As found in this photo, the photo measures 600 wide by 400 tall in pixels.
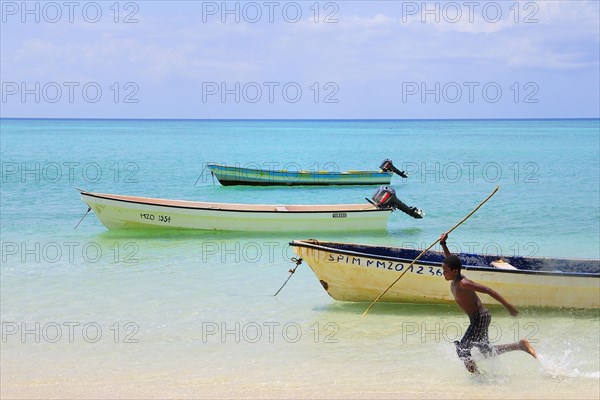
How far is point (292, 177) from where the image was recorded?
29781 millimetres

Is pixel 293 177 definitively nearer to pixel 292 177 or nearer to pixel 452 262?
pixel 292 177

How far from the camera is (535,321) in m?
10.3

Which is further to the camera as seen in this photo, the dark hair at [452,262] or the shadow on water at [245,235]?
the shadow on water at [245,235]

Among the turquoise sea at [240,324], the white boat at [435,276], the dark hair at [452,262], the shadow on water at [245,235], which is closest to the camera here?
the dark hair at [452,262]

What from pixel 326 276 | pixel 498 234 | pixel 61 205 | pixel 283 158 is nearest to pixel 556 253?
pixel 498 234

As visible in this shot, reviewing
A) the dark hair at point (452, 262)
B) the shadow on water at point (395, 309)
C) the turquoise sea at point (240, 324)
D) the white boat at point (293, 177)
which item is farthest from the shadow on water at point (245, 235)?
the white boat at point (293, 177)

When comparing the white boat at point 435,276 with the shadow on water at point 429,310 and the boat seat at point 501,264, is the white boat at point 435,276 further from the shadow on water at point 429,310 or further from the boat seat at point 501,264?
the shadow on water at point 429,310

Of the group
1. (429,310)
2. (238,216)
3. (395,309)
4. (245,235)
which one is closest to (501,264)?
(429,310)

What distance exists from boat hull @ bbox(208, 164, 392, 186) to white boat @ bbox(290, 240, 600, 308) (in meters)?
18.8

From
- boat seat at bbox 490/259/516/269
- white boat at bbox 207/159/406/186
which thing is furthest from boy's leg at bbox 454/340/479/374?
white boat at bbox 207/159/406/186

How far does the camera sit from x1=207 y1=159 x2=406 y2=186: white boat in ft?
97.5

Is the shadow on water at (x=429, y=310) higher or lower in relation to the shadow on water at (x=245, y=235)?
lower

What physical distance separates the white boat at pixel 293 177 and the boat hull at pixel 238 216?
38.6 feet

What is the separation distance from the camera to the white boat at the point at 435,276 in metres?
10.1
